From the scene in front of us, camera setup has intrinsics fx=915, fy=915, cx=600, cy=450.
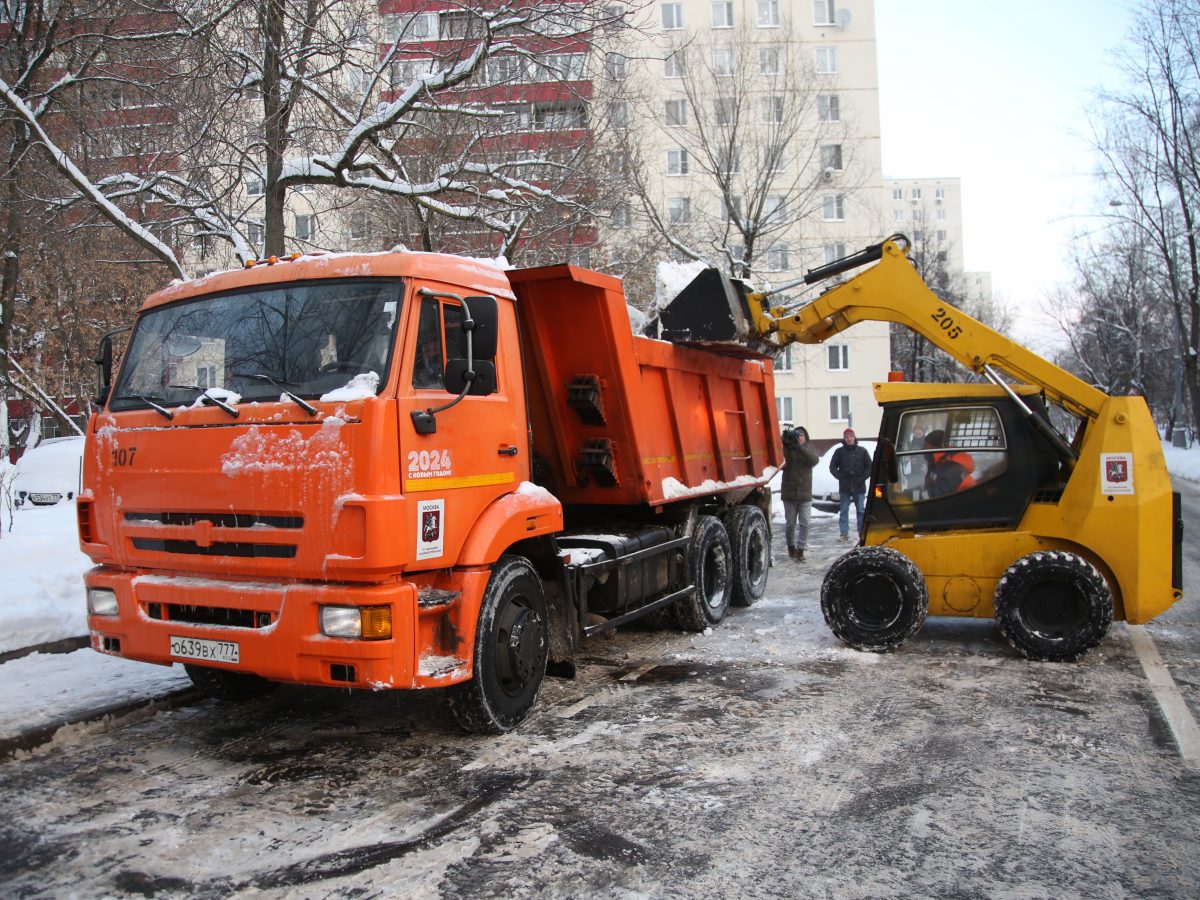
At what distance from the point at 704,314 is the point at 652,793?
5.02 metres

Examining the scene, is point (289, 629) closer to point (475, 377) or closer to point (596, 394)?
point (475, 377)

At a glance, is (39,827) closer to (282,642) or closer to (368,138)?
(282,642)

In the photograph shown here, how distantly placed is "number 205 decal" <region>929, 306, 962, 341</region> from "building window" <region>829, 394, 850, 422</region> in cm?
3626

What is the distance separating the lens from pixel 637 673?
6.94 meters

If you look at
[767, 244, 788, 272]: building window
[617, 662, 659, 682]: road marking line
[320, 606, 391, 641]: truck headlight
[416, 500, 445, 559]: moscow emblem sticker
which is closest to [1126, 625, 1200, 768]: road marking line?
[617, 662, 659, 682]: road marking line

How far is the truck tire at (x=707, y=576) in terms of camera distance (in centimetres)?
837

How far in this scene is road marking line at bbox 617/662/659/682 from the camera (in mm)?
6758

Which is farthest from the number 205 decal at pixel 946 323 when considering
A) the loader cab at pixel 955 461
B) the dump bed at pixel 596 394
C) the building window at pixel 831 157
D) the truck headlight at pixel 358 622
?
the building window at pixel 831 157

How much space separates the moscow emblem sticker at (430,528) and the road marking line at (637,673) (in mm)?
2392

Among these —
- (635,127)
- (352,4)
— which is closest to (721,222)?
(635,127)

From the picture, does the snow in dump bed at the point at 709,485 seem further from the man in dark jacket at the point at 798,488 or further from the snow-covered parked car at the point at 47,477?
the snow-covered parked car at the point at 47,477

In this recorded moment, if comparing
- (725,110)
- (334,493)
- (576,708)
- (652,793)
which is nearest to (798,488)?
(576,708)

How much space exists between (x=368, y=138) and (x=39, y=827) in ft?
27.8

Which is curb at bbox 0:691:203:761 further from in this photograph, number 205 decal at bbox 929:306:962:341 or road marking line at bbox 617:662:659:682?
number 205 decal at bbox 929:306:962:341
